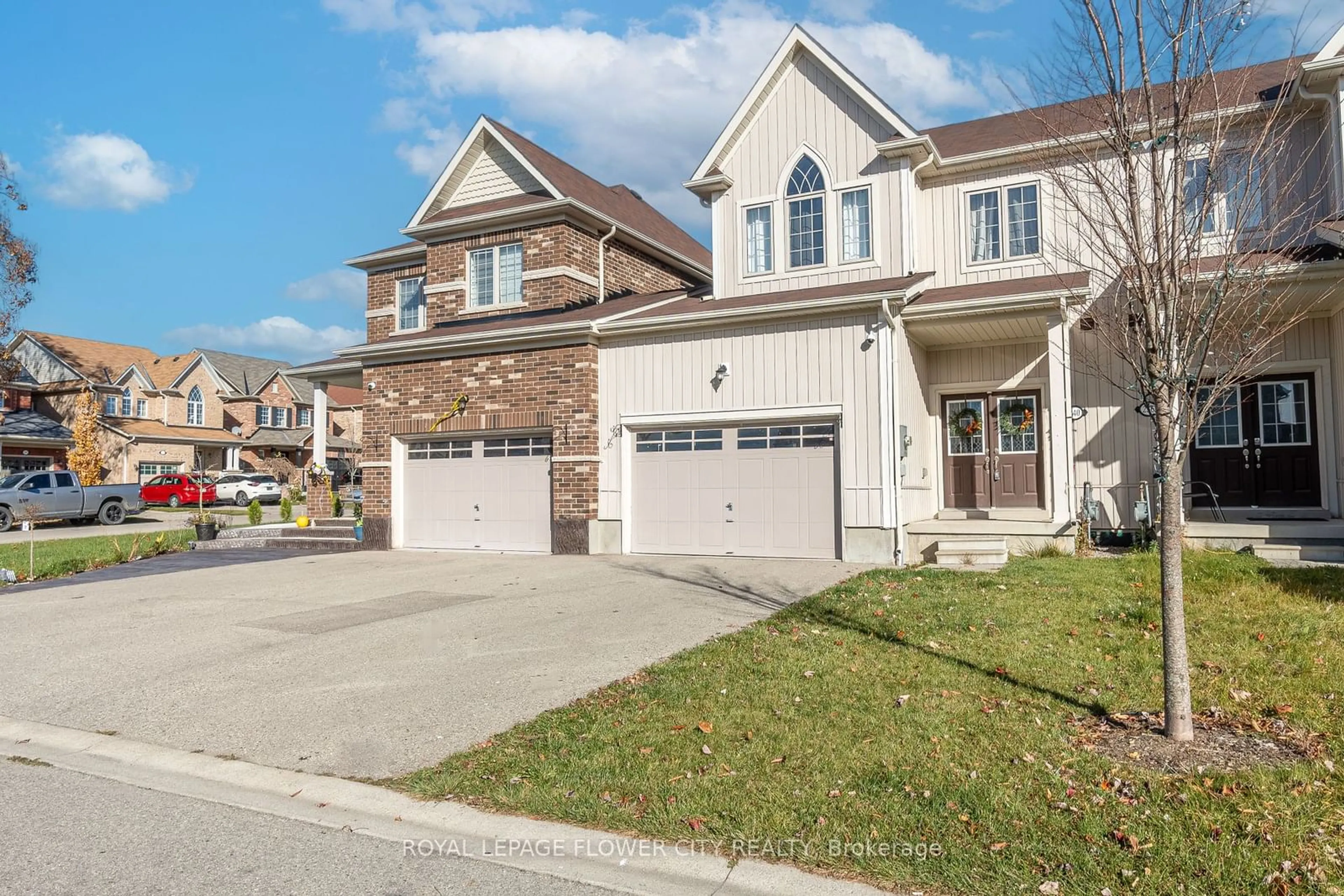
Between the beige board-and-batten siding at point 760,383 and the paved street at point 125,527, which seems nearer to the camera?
the beige board-and-batten siding at point 760,383

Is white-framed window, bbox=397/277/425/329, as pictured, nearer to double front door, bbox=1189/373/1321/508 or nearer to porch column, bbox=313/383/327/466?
porch column, bbox=313/383/327/466

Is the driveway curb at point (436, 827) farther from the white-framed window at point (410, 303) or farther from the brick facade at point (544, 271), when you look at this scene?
the white-framed window at point (410, 303)

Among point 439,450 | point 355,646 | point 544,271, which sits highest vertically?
point 544,271

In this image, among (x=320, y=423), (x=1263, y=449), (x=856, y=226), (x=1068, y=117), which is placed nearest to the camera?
(x=1068, y=117)

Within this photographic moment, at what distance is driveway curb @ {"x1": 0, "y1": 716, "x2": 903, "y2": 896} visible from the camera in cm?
371

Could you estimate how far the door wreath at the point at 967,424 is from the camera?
1614 centimetres

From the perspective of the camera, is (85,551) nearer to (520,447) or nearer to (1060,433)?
A: (520,447)

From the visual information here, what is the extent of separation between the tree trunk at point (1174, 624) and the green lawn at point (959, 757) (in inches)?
19.7

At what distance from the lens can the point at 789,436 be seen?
1428 cm

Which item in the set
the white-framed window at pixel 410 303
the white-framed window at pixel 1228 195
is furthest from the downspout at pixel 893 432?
the white-framed window at pixel 410 303

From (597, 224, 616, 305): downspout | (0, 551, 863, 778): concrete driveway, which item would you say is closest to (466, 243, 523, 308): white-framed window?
(597, 224, 616, 305): downspout

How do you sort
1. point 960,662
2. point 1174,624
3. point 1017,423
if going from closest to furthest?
point 1174,624
point 960,662
point 1017,423

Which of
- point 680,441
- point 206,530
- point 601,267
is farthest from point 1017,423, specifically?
point 206,530

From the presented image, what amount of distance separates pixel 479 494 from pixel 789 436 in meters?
6.45
